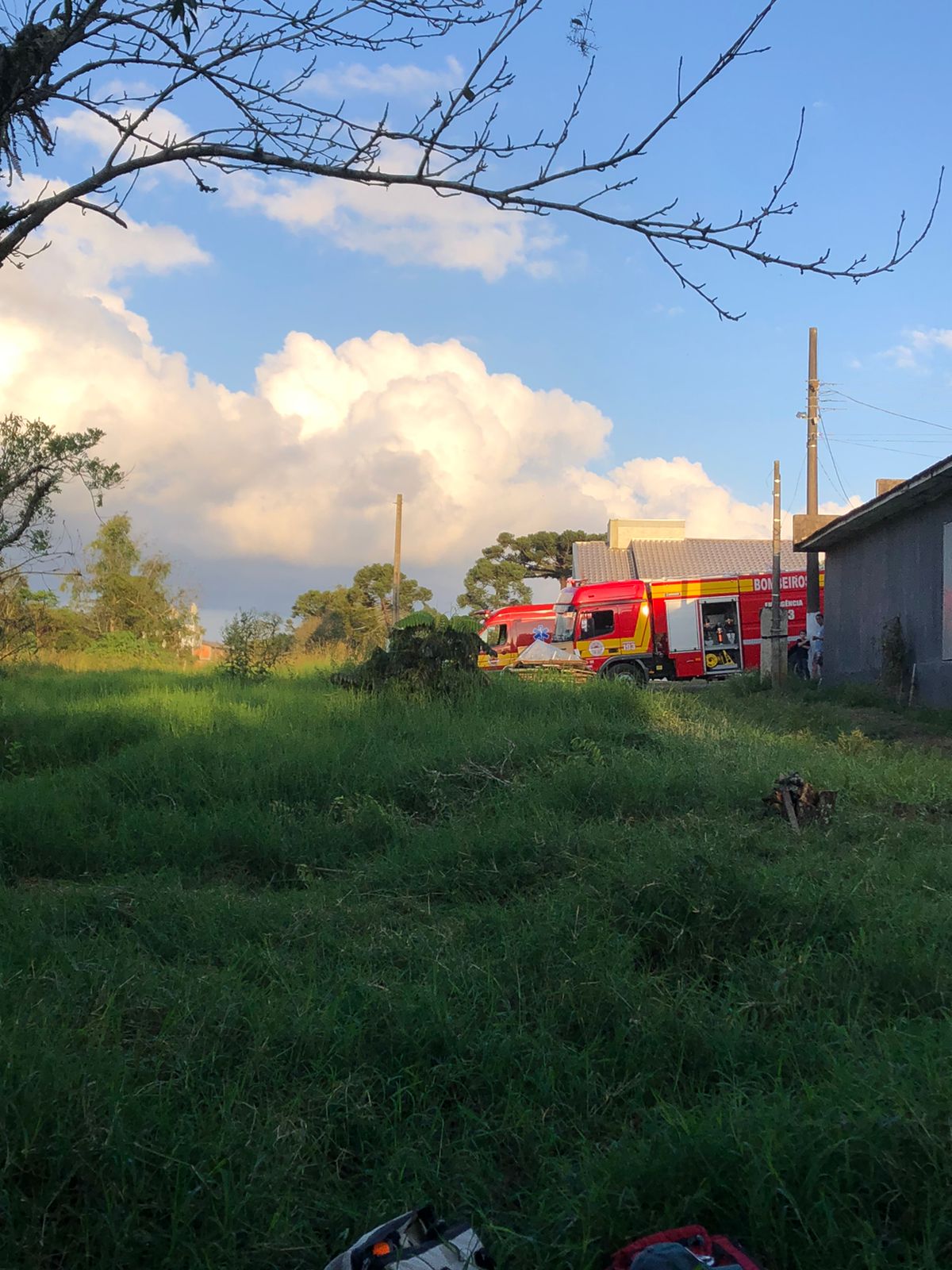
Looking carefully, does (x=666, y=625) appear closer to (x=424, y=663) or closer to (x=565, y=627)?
(x=565, y=627)

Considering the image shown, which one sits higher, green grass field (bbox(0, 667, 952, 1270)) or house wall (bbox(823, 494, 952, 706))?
house wall (bbox(823, 494, 952, 706))

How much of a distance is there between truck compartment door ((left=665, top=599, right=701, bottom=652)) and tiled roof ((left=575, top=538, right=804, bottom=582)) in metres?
14.4

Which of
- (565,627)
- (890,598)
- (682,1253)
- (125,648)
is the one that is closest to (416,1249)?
(682,1253)

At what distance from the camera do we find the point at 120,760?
8.73 meters

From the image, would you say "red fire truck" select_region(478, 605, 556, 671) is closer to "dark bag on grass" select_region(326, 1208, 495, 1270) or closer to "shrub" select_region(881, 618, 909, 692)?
"shrub" select_region(881, 618, 909, 692)

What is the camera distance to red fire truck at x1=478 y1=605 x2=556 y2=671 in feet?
91.4

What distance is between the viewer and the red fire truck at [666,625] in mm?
26469

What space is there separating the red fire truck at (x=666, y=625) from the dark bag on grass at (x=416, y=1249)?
23502 mm

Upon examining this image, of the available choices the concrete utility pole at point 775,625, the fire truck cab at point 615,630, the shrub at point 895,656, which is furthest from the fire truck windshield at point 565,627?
the shrub at point 895,656

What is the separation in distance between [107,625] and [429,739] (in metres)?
20.8

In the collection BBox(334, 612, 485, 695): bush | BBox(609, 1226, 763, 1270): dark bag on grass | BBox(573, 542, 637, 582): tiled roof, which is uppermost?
BBox(573, 542, 637, 582): tiled roof

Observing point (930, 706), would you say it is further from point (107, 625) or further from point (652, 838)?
point (107, 625)

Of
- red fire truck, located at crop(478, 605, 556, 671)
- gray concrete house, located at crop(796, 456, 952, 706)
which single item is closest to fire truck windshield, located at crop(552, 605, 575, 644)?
red fire truck, located at crop(478, 605, 556, 671)

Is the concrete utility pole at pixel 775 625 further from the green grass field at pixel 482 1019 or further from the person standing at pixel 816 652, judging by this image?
the green grass field at pixel 482 1019
